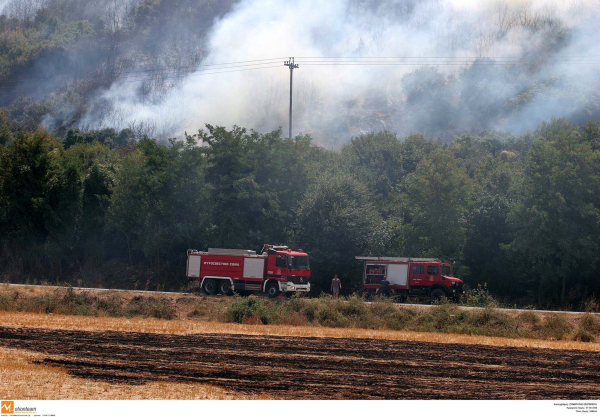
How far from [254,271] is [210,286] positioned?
3281 mm

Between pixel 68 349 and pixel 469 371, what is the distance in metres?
12.2

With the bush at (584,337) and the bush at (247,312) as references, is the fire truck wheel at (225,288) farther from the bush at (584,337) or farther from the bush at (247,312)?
the bush at (584,337)

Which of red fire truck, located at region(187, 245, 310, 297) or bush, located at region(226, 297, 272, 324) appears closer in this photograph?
bush, located at region(226, 297, 272, 324)

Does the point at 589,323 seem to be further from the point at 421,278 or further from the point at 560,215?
the point at 560,215

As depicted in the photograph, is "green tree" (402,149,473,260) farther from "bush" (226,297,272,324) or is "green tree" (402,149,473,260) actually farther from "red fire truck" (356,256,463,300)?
"bush" (226,297,272,324)

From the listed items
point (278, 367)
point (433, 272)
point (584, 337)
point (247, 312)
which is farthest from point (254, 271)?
point (278, 367)

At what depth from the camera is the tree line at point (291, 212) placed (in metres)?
40.3

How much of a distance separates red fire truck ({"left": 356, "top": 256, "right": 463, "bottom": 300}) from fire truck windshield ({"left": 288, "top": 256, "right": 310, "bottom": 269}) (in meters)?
5.04

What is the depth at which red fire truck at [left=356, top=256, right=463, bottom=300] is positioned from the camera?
124 ft

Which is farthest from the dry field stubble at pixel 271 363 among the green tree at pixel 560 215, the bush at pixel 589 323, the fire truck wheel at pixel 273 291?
the green tree at pixel 560 215

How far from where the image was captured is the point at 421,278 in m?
37.9

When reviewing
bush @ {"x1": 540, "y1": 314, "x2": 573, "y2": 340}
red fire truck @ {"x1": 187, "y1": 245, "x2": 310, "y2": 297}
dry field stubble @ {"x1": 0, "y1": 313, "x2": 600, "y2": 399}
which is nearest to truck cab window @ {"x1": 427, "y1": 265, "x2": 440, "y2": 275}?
red fire truck @ {"x1": 187, "y1": 245, "x2": 310, "y2": 297}

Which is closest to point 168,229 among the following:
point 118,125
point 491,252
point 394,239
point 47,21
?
point 394,239

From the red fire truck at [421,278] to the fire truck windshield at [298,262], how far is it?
504 centimetres
